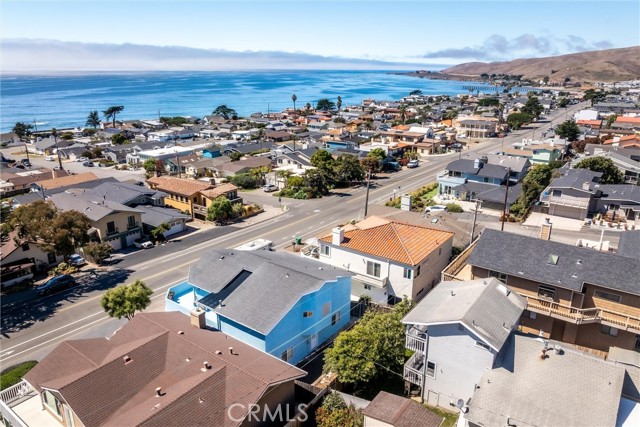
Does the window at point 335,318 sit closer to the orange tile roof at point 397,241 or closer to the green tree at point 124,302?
the orange tile roof at point 397,241

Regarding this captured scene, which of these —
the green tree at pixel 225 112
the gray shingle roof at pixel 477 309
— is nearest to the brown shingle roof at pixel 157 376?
the gray shingle roof at pixel 477 309

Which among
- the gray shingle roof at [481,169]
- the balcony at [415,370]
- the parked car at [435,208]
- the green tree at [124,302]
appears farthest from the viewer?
the gray shingle roof at [481,169]

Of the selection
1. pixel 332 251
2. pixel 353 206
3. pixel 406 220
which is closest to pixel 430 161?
pixel 353 206

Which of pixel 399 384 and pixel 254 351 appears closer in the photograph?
pixel 254 351

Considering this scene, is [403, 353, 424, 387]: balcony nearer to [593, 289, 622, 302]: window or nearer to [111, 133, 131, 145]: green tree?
[593, 289, 622, 302]: window

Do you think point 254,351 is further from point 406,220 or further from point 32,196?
point 32,196

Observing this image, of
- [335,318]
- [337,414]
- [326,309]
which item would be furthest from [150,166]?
[337,414]

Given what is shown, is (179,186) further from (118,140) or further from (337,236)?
(118,140)
